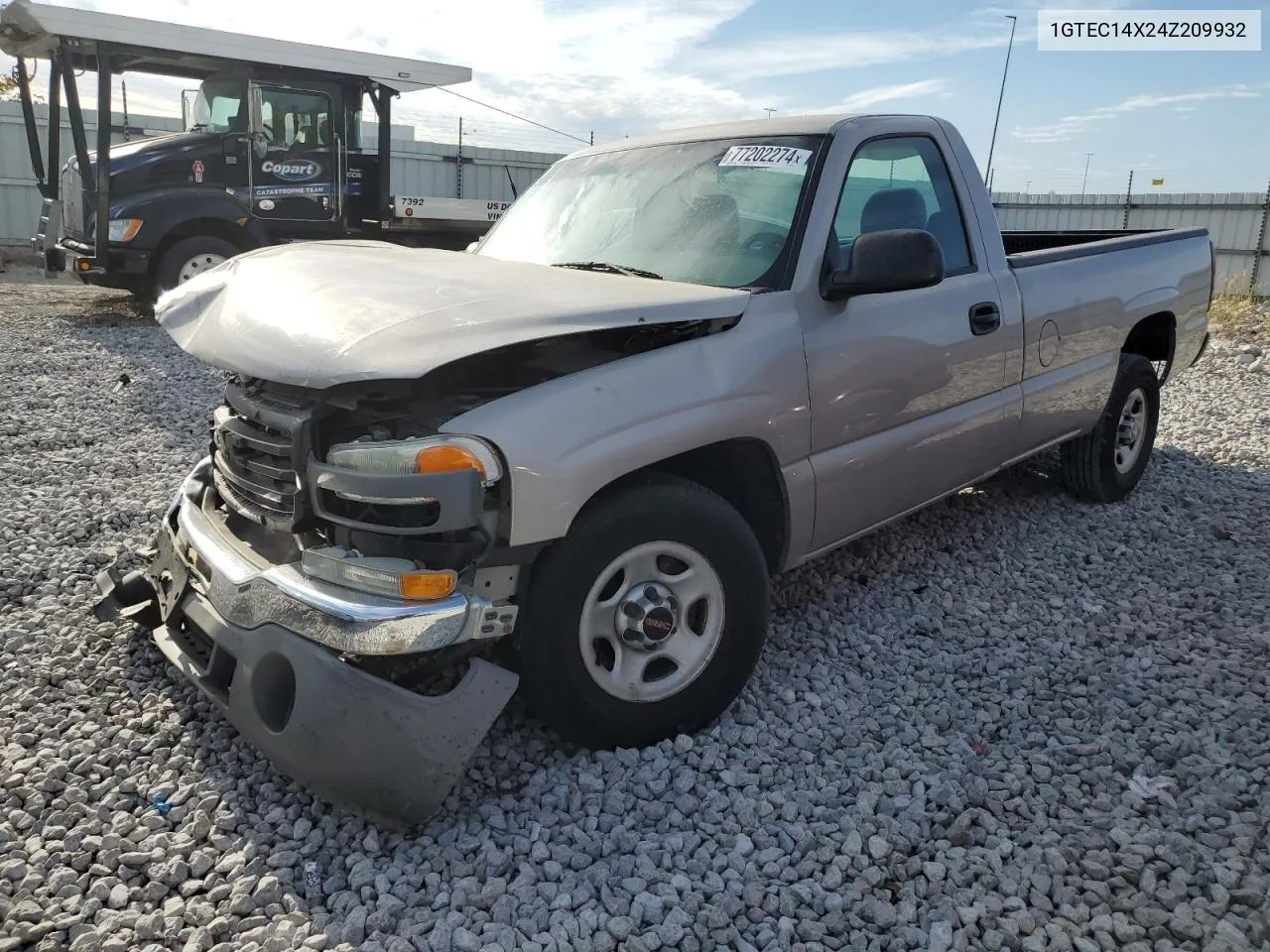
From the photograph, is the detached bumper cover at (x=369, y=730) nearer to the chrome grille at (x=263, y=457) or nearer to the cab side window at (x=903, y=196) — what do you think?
the chrome grille at (x=263, y=457)

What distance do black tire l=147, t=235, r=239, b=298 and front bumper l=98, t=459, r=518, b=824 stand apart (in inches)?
365

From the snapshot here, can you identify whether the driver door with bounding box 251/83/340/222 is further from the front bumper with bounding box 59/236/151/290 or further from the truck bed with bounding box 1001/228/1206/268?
the truck bed with bounding box 1001/228/1206/268

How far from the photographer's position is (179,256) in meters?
10.7

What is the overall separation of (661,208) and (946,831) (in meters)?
2.34

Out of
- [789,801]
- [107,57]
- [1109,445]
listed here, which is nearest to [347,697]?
[789,801]

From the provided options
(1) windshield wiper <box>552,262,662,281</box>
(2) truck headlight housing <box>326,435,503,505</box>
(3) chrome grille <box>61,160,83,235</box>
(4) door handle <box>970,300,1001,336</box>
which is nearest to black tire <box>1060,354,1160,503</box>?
(4) door handle <box>970,300,1001,336</box>

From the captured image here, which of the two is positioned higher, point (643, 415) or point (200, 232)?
point (200, 232)

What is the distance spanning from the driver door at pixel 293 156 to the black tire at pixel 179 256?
649 mm

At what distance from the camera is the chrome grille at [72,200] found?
10875mm

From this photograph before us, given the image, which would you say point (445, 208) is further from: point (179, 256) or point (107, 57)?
point (107, 57)

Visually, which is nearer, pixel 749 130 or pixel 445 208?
pixel 749 130

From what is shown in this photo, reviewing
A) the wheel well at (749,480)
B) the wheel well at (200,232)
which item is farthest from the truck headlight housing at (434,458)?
the wheel well at (200,232)

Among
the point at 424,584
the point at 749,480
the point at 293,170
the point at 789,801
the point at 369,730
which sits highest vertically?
the point at 293,170

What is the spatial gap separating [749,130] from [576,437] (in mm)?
1815
